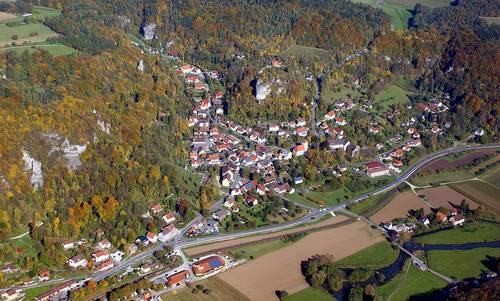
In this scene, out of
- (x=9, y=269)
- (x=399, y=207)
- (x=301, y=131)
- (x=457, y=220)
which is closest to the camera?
(x=9, y=269)

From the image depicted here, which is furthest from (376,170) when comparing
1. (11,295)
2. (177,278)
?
(11,295)

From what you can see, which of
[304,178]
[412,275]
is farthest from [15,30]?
[412,275]

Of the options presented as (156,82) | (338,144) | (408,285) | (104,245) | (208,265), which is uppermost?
(156,82)

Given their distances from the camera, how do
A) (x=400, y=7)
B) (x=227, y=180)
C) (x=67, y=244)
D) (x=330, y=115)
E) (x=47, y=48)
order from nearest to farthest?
(x=67, y=244) → (x=227, y=180) → (x=47, y=48) → (x=330, y=115) → (x=400, y=7)

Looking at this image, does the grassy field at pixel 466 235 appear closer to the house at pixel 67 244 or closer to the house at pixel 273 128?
the house at pixel 273 128

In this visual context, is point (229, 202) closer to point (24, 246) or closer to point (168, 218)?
point (168, 218)

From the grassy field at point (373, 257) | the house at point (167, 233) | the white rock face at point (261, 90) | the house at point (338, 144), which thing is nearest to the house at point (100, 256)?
the house at point (167, 233)
